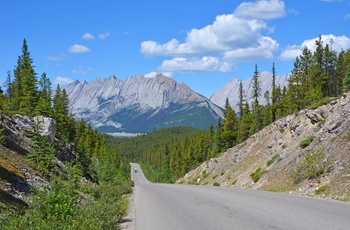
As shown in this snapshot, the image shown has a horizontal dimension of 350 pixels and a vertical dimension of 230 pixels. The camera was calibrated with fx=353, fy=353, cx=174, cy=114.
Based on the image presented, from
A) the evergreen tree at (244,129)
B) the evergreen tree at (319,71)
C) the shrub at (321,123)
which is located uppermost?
the evergreen tree at (319,71)

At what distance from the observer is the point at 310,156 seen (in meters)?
24.5

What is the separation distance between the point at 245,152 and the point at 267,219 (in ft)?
137

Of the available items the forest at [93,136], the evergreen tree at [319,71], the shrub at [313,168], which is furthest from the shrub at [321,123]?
the evergreen tree at [319,71]

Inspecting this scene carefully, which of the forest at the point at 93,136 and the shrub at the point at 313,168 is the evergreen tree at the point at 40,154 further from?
the shrub at the point at 313,168

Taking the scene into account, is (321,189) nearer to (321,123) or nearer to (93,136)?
(321,123)

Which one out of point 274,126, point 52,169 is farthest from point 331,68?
point 52,169

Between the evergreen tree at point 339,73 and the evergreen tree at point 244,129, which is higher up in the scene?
the evergreen tree at point 339,73

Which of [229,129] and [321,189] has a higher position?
[229,129]

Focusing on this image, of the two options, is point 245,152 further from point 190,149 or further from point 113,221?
point 190,149

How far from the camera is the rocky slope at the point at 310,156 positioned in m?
19.8

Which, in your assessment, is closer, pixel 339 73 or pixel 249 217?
pixel 249 217

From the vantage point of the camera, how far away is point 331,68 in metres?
70.5

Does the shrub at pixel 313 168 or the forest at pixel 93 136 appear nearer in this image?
the forest at pixel 93 136

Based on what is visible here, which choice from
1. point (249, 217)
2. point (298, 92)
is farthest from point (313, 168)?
point (298, 92)
